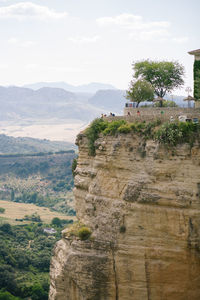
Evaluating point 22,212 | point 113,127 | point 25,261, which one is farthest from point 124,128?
point 22,212

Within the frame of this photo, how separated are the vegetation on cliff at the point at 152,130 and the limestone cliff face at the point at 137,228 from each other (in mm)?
477

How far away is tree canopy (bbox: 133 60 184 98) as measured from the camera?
4344cm

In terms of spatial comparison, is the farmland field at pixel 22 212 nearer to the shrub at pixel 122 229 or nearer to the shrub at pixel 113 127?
the shrub at pixel 113 127

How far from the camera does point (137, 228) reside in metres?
31.7

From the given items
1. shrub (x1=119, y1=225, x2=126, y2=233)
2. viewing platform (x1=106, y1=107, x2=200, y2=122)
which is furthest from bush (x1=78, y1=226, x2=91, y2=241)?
viewing platform (x1=106, y1=107, x2=200, y2=122)

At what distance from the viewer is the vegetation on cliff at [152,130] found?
30.7m

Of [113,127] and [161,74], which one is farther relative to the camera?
[161,74]

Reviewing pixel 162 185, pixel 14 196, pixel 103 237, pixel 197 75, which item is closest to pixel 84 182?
pixel 103 237

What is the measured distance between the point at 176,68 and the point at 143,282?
19344 mm

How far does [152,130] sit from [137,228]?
20.0 ft

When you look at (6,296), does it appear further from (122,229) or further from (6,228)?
(6,228)

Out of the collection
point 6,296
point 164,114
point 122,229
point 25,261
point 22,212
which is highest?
point 164,114

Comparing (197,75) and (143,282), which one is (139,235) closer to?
(143,282)

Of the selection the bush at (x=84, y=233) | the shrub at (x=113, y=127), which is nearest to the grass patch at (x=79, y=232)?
the bush at (x=84, y=233)
